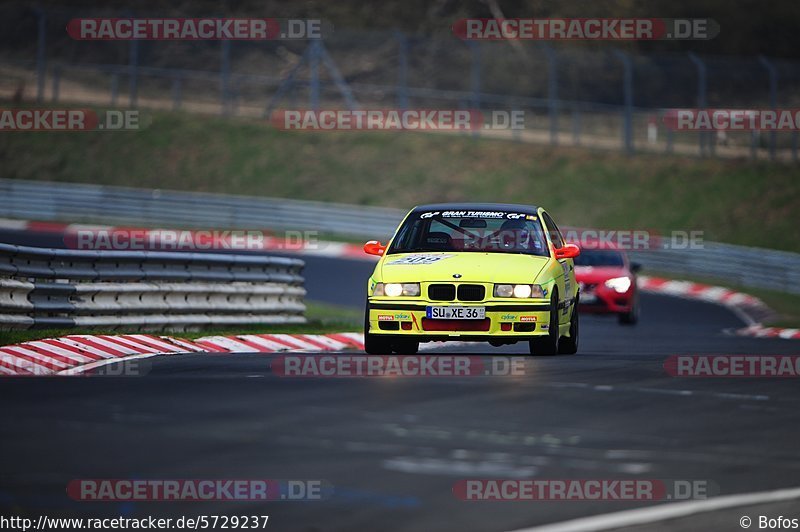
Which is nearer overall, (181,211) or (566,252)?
(566,252)

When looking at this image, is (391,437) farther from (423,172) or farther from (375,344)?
(423,172)

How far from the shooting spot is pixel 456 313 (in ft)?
45.7

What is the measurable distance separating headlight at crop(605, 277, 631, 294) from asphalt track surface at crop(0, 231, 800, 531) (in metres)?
11.1

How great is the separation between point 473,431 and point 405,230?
6.16 m

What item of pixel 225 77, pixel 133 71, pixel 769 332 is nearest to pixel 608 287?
pixel 769 332

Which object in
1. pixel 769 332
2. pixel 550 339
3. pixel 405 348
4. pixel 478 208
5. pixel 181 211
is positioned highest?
pixel 181 211

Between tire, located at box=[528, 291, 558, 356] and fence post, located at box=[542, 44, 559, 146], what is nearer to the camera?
tire, located at box=[528, 291, 558, 356]

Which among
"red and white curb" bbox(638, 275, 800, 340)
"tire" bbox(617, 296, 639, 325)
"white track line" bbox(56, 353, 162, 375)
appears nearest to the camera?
"white track line" bbox(56, 353, 162, 375)

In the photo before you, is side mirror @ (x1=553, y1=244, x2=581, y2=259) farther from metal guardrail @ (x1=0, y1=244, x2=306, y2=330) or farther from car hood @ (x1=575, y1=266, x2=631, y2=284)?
car hood @ (x1=575, y1=266, x2=631, y2=284)

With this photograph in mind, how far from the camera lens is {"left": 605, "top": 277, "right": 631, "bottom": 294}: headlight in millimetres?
24328

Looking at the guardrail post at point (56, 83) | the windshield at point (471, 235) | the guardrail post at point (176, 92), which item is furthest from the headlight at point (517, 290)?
the guardrail post at point (56, 83)

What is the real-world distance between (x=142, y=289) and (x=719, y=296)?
18.8 meters

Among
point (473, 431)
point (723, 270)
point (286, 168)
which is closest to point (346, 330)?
point (473, 431)

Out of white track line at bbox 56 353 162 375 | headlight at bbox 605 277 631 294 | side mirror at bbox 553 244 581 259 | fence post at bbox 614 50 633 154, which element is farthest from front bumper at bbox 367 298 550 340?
fence post at bbox 614 50 633 154
